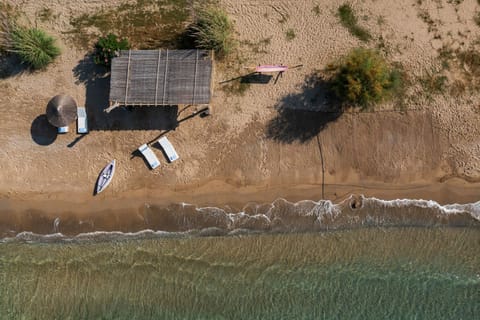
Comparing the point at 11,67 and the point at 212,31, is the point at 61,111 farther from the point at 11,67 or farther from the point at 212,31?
the point at 212,31

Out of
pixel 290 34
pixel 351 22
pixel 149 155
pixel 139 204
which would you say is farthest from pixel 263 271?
pixel 351 22

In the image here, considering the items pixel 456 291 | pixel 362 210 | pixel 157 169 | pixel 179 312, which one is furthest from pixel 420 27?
pixel 179 312

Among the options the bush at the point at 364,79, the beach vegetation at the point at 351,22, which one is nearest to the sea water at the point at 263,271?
the bush at the point at 364,79

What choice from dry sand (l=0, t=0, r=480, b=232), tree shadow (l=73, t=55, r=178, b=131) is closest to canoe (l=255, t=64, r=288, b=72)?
dry sand (l=0, t=0, r=480, b=232)

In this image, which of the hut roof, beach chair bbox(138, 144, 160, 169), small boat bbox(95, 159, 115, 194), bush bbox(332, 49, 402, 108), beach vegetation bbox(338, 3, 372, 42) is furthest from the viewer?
small boat bbox(95, 159, 115, 194)

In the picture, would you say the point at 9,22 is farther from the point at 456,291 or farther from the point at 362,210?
the point at 456,291

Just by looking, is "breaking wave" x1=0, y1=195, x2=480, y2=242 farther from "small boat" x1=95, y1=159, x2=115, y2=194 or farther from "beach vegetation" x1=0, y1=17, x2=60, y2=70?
"beach vegetation" x1=0, y1=17, x2=60, y2=70
